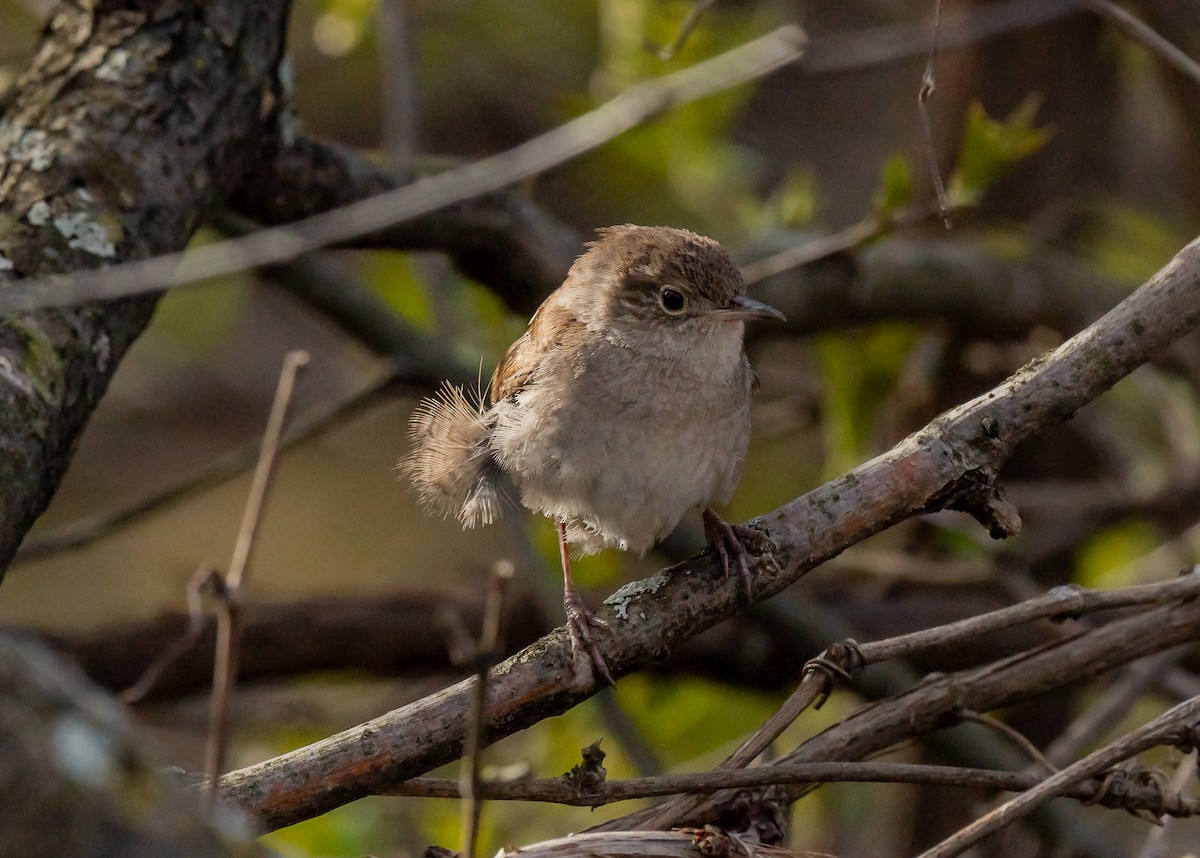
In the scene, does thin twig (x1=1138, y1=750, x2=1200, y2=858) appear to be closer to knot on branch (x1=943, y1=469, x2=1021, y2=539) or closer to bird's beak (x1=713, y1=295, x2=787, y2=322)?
knot on branch (x1=943, y1=469, x2=1021, y2=539)

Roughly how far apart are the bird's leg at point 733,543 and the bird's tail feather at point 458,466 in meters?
0.79

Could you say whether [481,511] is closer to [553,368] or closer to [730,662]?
[553,368]

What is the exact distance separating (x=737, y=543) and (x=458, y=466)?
106 centimetres

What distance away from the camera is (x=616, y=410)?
2998 millimetres

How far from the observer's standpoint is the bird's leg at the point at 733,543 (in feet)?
7.50

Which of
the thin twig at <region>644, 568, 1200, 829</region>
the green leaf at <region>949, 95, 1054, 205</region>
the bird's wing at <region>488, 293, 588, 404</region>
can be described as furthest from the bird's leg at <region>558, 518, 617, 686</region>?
the green leaf at <region>949, 95, 1054, 205</region>

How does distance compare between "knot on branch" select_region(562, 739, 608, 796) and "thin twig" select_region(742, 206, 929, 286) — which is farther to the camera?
"thin twig" select_region(742, 206, 929, 286)

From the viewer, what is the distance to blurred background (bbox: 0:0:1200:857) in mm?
4477

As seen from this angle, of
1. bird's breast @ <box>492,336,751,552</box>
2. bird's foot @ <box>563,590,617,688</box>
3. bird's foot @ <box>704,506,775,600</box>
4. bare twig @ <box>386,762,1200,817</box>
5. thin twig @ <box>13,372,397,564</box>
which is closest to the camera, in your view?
bare twig @ <box>386,762,1200,817</box>

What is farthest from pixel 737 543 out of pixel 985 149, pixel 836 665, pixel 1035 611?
pixel 985 149

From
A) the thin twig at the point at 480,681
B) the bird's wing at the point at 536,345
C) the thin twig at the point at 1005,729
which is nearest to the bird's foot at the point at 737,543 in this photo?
the thin twig at the point at 1005,729

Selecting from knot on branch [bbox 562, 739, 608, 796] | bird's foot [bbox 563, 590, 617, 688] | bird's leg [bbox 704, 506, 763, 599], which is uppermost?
bird's leg [bbox 704, 506, 763, 599]

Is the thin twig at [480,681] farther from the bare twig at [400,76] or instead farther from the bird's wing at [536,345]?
the bare twig at [400,76]

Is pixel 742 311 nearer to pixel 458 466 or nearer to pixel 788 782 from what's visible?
pixel 458 466
